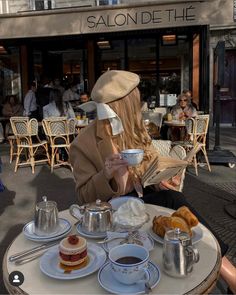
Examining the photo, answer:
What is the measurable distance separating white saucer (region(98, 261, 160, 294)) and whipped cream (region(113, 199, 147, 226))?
1.11ft

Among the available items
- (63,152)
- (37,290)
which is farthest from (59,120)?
(37,290)

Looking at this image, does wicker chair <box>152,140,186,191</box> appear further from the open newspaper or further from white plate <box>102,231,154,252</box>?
white plate <box>102,231,154,252</box>

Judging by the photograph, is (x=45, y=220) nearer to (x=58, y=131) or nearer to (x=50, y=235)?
(x=50, y=235)

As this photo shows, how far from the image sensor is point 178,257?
4.40 ft

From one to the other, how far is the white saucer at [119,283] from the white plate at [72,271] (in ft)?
0.19

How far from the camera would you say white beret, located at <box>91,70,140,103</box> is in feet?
7.17

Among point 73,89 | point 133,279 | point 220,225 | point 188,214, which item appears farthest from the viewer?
point 73,89

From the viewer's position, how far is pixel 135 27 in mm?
7266

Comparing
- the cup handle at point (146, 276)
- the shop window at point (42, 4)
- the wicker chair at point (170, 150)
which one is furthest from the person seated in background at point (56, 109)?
the shop window at point (42, 4)

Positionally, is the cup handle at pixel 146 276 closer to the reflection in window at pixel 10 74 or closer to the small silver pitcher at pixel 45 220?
Answer: the small silver pitcher at pixel 45 220

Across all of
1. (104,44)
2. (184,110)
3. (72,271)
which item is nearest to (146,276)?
(72,271)

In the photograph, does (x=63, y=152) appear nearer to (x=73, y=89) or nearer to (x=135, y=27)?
(x=135, y=27)

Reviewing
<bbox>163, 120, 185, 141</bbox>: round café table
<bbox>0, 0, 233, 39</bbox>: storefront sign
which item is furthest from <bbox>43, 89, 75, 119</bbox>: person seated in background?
<bbox>163, 120, 185, 141</bbox>: round café table

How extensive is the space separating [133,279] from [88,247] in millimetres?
351
